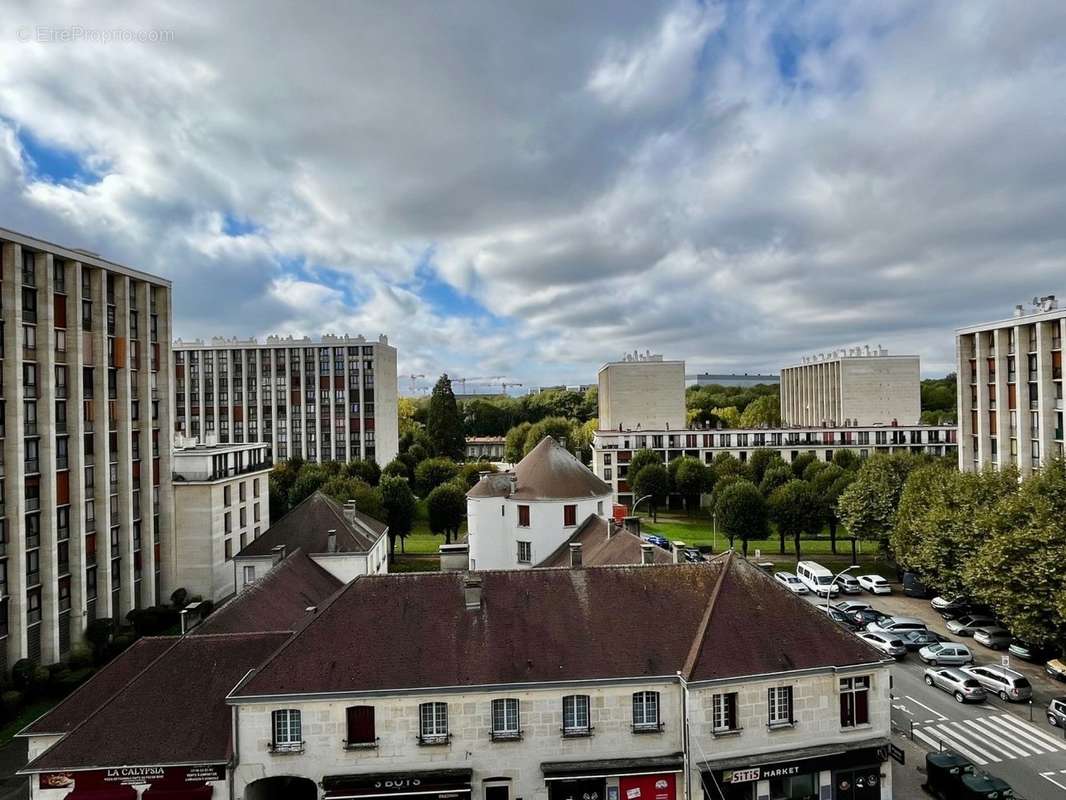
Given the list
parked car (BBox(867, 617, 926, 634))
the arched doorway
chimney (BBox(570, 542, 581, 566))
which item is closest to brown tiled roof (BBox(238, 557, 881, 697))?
the arched doorway

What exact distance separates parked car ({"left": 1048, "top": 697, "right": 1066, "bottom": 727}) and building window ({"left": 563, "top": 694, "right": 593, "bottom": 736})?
23.5 meters

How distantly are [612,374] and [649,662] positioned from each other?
314ft

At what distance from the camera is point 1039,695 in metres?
35.2

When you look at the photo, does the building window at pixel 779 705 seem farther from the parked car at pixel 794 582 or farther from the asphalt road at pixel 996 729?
the parked car at pixel 794 582

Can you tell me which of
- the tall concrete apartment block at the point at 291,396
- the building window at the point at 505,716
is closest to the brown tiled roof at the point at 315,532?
the building window at the point at 505,716

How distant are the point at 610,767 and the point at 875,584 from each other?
40.5 meters

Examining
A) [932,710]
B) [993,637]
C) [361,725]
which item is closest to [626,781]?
[361,725]

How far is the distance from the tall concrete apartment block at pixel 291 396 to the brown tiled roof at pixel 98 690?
298 ft

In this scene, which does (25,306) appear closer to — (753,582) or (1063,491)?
(753,582)

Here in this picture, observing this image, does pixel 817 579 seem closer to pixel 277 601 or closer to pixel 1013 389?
pixel 1013 389

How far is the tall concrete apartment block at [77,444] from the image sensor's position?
129 ft

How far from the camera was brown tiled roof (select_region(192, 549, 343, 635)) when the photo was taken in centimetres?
3005

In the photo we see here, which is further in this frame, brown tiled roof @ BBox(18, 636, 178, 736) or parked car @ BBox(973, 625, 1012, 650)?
parked car @ BBox(973, 625, 1012, 650)

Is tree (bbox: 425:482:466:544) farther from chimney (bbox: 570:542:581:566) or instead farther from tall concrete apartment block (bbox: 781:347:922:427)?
tall concrete apartment block (bbox: 781:347:922:427)
